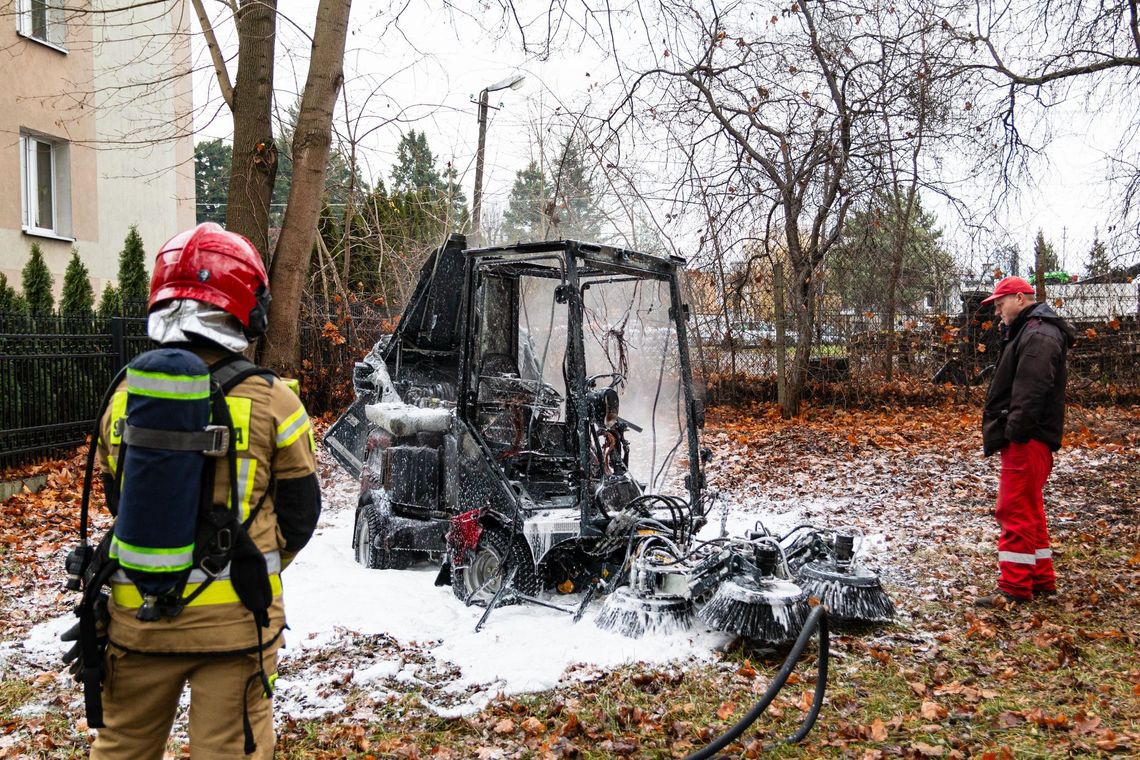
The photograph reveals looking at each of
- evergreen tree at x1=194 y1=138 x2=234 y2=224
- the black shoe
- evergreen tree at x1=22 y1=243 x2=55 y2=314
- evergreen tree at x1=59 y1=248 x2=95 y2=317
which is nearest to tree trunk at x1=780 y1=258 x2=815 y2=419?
the black shoe

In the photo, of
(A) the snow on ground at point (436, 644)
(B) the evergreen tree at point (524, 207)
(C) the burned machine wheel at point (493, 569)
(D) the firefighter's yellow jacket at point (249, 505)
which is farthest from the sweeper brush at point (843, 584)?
(B) the evergreen tree at point (524, 207)

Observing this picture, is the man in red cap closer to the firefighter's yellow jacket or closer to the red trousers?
the red trousers

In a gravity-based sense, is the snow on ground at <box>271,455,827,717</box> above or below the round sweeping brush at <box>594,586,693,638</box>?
below

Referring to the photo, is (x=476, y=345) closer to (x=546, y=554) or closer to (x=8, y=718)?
(x=546, y=554)

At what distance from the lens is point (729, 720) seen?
3.95 metres

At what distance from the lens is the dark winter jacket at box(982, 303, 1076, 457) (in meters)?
5.48

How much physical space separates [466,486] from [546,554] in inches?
35.3

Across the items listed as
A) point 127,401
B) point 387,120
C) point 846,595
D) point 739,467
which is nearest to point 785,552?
point 846,595

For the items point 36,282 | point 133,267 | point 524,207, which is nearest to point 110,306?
point 36,282

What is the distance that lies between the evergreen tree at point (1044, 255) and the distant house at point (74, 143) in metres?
13.3

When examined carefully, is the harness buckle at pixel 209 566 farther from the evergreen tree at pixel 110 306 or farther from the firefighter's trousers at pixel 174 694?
the evergreen tree at pixel 110 306

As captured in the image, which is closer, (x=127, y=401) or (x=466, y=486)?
(x=127, y=401)

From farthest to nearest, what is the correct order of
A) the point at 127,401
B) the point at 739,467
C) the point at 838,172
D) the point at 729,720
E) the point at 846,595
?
the point at 838,172 → the point at 739,467 → the point at 846,595 → the point at 729,720 → the point at 127,401

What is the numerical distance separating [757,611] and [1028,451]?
7.53 feet
